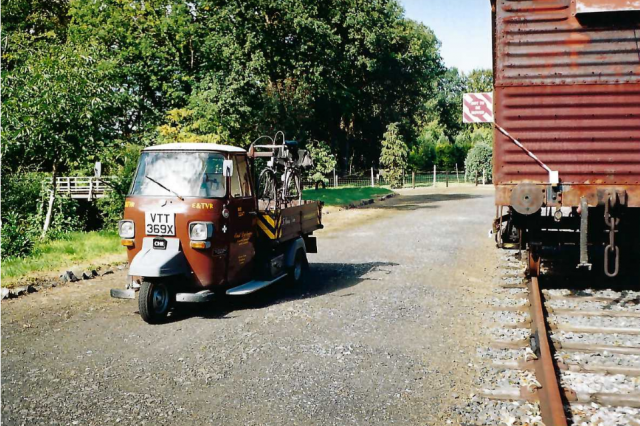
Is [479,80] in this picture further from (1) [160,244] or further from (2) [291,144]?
(1) [160,244]

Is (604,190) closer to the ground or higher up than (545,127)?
closer to the ground

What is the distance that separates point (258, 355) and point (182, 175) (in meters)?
3.10

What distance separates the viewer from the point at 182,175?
884 centimetres

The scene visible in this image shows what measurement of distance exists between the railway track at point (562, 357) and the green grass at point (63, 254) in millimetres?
8612

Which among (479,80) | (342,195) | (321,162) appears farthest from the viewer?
(479,80)

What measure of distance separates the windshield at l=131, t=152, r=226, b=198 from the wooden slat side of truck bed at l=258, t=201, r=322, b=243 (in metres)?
1.09

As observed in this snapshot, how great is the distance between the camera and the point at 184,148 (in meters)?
8.92

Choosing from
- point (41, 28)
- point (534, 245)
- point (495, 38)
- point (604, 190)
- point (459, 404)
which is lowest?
point (459, 404)

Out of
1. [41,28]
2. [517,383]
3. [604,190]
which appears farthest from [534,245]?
[41,28]

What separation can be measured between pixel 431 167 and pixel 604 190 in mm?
55198

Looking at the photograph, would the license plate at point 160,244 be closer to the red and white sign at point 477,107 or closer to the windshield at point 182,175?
the windshield at point 182,175

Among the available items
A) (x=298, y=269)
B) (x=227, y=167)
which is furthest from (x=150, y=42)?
(x=227, y=167)

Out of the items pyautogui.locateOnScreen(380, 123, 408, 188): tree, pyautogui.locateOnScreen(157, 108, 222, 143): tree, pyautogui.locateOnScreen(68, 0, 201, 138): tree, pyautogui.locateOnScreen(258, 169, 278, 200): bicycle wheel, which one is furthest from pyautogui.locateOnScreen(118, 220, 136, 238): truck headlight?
pyautogui.locateOnScreen(380, 123, 408, 188): tree

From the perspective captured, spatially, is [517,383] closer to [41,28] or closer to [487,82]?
[41,28]
